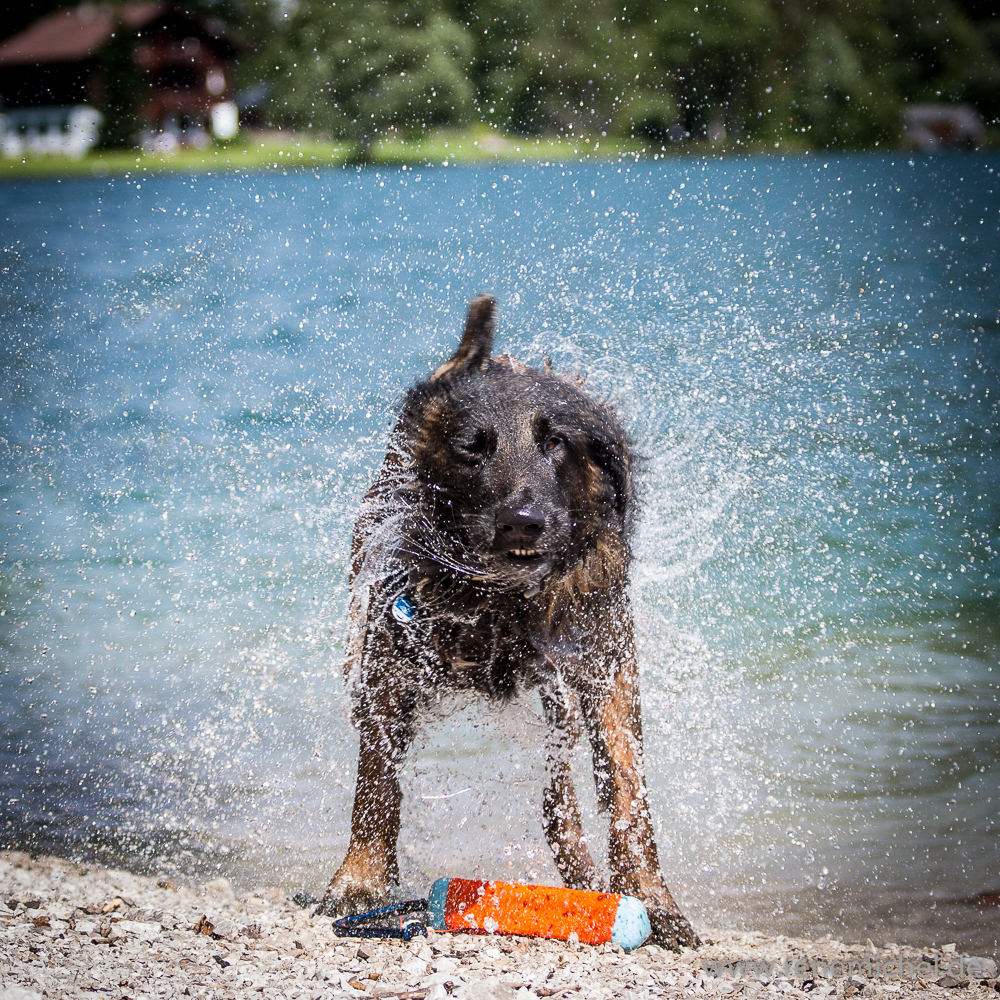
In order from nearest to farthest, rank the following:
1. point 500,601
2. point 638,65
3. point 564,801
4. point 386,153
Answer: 1. point 500,601
2. point 564,801
3. point 386,153
4. point 638,65

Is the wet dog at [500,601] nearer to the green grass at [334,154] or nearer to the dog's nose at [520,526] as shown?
the dog's nose at [520,526]

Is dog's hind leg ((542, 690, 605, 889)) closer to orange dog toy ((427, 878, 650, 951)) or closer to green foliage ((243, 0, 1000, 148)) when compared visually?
orange dog toy ((427, 878, 650, 951))

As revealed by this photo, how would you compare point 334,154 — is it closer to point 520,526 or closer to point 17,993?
point 520,526

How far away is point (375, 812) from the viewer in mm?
3516

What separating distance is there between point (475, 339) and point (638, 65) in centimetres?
1439

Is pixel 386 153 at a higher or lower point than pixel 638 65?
lower

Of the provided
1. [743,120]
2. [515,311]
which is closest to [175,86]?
[743,120]

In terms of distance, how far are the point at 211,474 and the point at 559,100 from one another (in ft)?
40.3

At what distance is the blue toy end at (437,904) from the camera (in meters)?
3.21

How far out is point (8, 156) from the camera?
1942 centimetres

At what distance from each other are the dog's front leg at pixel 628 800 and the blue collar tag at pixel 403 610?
0.70 metres

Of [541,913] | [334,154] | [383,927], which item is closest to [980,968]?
[541,913]

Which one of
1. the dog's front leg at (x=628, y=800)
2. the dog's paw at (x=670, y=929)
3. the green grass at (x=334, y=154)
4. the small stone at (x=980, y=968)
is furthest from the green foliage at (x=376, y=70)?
the small stone at (x=980, y=968)

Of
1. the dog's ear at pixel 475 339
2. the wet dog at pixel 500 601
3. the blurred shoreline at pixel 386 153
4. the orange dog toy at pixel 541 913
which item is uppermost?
the blurred shoreline at pixel 386 153
